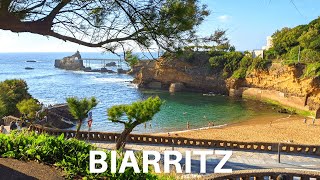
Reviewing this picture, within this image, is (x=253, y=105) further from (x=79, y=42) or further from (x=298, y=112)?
(x=79, y=42)

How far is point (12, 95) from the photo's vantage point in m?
36.2

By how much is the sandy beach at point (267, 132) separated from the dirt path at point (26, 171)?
2314 cm

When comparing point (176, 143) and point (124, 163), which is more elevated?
point (124, 163)

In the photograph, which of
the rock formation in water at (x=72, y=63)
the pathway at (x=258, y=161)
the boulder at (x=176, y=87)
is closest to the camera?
the pathway at (x=258, y=161)

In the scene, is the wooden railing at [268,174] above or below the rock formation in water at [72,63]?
below

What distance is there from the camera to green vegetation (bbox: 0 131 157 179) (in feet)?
19.0

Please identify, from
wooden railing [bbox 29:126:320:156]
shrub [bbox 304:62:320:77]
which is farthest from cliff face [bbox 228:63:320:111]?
wooden railing [bbox 29:126:320:156]

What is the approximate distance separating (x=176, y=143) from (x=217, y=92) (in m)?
49.7

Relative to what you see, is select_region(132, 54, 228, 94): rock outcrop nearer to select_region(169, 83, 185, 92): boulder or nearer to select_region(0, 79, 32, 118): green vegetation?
select_region(169, 83, 185, 92): boulder

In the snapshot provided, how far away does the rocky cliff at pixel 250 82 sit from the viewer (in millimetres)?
49250

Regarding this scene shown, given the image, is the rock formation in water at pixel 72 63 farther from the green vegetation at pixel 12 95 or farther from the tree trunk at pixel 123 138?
the tree trunk at pixel 123 138

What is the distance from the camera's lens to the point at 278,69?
183ft

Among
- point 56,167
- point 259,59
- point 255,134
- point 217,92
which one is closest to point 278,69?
point 259,59

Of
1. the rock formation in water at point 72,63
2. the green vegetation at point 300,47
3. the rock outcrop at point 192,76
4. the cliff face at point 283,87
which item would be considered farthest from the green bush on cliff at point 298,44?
the rock formation in water at point 72,63
